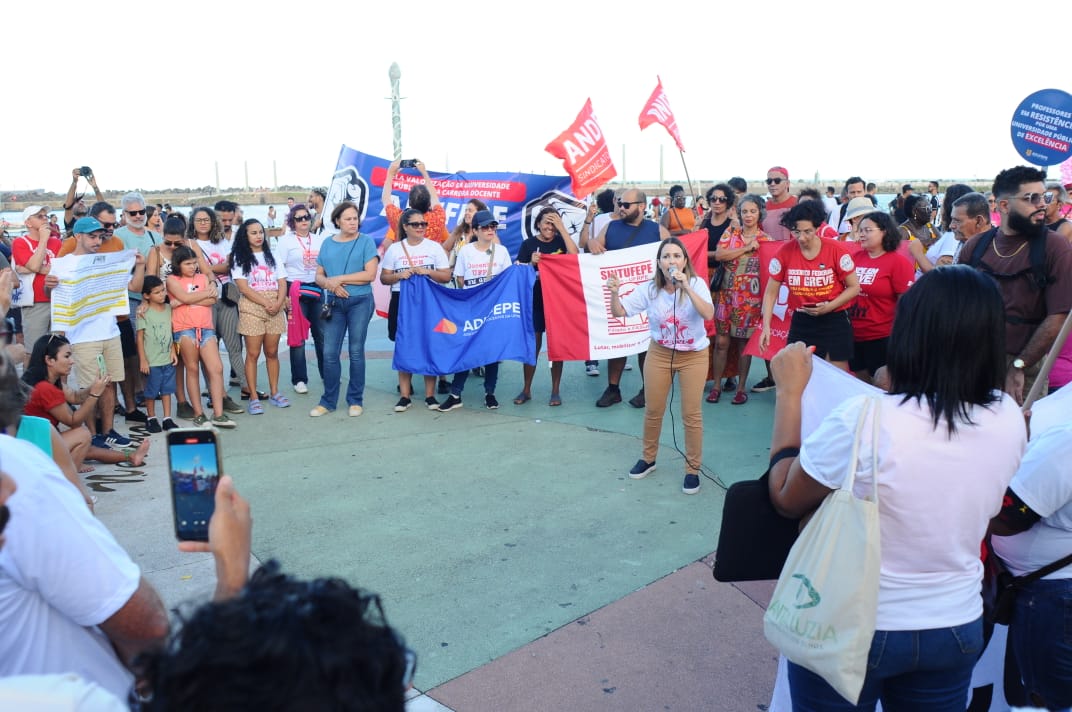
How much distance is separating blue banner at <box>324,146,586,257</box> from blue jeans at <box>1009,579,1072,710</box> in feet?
27.5

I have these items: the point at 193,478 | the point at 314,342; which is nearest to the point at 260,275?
the point at 314,342

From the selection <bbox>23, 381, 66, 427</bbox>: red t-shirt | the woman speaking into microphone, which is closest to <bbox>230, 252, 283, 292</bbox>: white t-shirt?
<bbox>23, 381, 66, 427</bbox>: red t-shirt

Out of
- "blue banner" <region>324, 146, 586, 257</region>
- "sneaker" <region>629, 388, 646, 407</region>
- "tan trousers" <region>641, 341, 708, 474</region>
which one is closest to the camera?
"tan trousers" <region>641, 341, 708, 474</region>

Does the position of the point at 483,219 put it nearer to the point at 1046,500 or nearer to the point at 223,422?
the point at 223,422

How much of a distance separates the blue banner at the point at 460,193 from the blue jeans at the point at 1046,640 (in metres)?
8.38

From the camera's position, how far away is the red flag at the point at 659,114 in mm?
10117

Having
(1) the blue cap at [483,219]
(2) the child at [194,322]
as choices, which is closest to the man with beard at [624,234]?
(1) the blue cap at [483,219]

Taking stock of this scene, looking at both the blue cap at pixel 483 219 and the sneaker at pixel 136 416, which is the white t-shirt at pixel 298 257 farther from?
the sneaker at pixel 136 416

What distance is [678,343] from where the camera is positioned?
5695mm

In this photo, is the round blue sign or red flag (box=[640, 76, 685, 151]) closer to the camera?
the round blue sign

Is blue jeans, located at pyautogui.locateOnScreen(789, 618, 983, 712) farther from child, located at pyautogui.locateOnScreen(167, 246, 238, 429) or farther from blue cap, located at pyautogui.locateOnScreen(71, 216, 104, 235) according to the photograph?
blue cap, located at pyautogui.locateOnScreen(71, 216, 104, 235)

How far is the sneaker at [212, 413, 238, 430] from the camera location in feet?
24.2

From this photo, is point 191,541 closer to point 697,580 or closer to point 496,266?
point 697,580

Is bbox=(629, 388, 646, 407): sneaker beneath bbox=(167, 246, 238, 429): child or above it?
beneath
